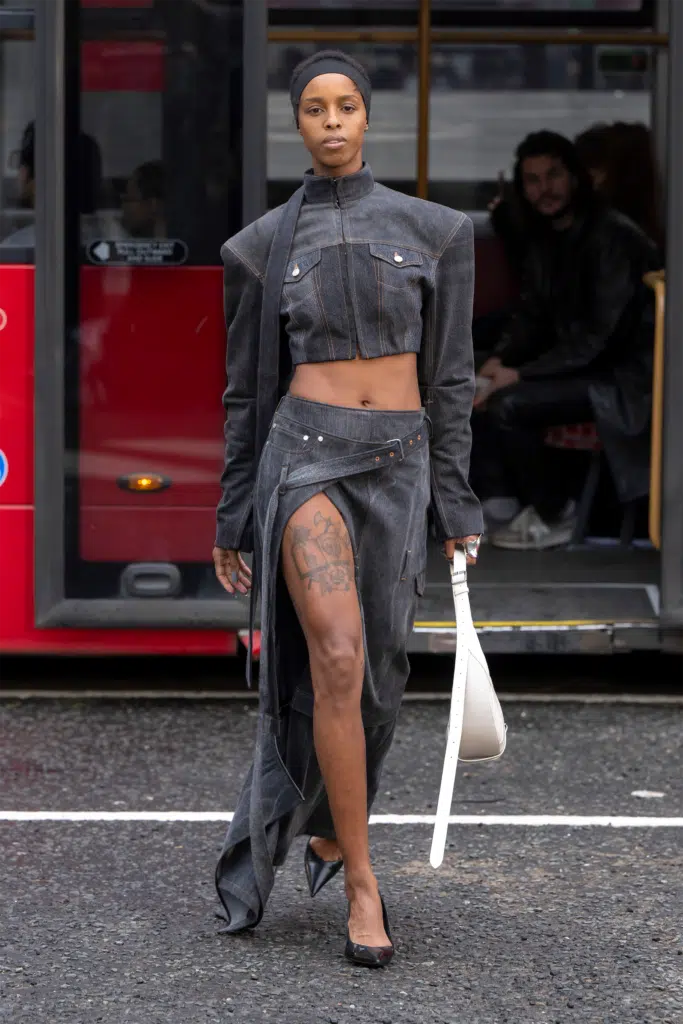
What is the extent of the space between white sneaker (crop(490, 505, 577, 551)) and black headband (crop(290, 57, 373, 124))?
159 inches

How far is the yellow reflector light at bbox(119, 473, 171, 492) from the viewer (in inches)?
244

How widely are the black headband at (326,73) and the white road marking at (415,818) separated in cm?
194

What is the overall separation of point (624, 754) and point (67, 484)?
6.43 ft

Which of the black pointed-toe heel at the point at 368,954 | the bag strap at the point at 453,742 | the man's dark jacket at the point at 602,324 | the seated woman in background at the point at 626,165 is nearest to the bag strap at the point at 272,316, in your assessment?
the bag strap at the point at 453,742

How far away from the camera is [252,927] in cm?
416

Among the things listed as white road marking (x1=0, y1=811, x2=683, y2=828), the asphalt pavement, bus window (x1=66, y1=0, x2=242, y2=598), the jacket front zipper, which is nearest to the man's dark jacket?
the asphalt pavement

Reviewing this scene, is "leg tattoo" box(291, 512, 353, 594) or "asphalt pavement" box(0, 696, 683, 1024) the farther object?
"leg tattoo" box(291, 512, 353, 594)

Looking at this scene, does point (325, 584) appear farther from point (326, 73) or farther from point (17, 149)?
point (17, 149)

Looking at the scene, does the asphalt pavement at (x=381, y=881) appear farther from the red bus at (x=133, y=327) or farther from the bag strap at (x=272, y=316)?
the bag strap at (x=272, y=316)

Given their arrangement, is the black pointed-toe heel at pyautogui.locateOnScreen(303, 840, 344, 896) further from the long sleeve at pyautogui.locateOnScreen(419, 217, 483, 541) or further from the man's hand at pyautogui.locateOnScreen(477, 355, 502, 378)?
the man's hand at pyautogui.locateOnScreen(477, 355, 502, 378)

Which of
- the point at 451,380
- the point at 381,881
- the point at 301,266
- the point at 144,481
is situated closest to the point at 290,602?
the point at 451,380

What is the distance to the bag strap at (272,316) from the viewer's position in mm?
3988

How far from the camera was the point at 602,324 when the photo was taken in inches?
320

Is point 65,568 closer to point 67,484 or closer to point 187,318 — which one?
point 67,484
